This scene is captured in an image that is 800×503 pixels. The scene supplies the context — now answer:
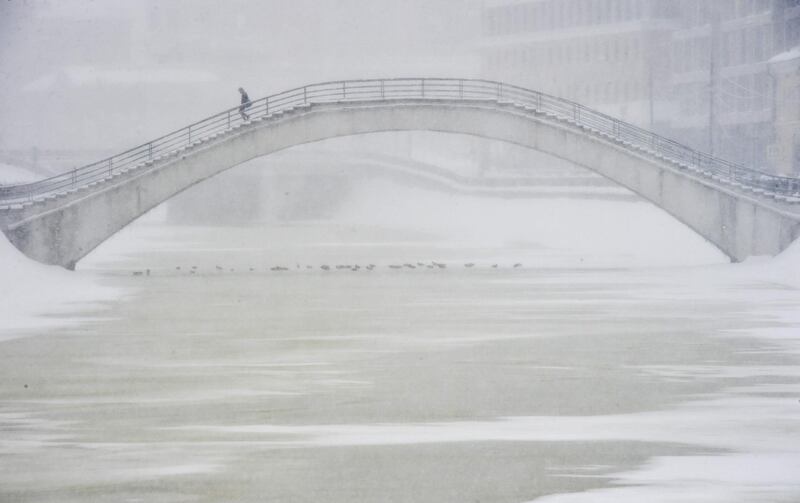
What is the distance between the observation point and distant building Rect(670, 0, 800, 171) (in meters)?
116

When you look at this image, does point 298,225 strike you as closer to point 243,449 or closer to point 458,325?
point 458,325

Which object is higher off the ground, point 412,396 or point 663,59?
point 663,59

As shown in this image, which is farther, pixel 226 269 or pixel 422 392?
pixel 226 269

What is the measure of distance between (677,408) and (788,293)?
24791 millimetres

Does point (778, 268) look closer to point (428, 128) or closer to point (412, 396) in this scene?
point (428, 128)

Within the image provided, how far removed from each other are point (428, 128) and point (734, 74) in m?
60.7

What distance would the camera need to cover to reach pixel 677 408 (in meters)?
25.6

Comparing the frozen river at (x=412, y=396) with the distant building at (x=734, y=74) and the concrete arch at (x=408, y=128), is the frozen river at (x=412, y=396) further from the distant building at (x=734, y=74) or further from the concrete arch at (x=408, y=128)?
Answer: the distant building at (x=734, y=74)

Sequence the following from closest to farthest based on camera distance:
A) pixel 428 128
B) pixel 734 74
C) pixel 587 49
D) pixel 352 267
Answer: pixel 352 267, pixel 428 128, pixel 734 74, pixel 587 49

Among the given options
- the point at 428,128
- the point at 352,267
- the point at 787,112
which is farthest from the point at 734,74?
the point at 352,267

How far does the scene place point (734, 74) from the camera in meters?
127

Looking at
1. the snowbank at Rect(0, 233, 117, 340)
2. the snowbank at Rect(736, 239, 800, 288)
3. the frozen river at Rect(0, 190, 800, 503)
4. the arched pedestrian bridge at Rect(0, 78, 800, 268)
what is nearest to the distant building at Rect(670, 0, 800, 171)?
the arched pedestrian bridge at Rect(0, 78, 800, 268)

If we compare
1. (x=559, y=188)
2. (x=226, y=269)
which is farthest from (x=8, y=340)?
(x=559, y=188)

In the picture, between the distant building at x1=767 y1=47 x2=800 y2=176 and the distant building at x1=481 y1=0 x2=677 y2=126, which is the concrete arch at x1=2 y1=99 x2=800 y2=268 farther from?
the distant building at x1=481 y1=0 x2=677 y2=126
